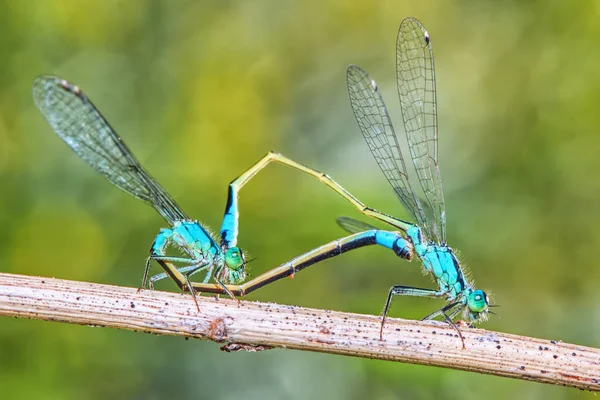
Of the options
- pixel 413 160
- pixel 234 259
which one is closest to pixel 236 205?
pixel 234 259

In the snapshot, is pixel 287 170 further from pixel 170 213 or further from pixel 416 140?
pixel 170 213

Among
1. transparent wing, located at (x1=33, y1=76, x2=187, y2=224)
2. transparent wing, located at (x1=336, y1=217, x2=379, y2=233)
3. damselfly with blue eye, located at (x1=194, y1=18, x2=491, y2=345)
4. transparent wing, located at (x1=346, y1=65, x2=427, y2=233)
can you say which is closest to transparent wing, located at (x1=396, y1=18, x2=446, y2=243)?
damselfly with blue eye, located at (x1=194, y1=18, x2=491, y2=345)

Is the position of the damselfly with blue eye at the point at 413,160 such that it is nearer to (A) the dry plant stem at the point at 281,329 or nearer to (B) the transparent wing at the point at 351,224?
(B) the transparent wing at the point at 351,224

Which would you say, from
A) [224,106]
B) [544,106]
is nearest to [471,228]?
[544,106]

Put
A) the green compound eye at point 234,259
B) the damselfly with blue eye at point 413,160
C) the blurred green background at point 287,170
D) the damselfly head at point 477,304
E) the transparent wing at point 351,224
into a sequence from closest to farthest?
the damselfly head at point 477,304 → the green compound eye at point 234,259 → the damselfly with blue eye at point 413,160 → the transparent wing at point 351,224 → the blurred green background at point 287,170

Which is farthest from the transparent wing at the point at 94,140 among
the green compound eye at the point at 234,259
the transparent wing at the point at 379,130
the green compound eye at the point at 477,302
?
the green compound eye at the point at 477,302

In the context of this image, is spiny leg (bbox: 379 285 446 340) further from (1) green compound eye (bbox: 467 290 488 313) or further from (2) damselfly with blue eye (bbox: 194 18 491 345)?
(1) green compound eye (bbox: 467 290 488 313)
